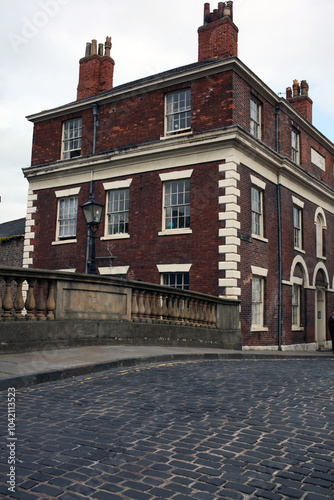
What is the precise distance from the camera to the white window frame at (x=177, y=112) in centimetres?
1905

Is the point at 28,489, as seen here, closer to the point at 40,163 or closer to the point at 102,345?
the point at 102,345

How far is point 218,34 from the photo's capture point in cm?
2009

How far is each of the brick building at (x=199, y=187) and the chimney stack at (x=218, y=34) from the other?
0.18ft

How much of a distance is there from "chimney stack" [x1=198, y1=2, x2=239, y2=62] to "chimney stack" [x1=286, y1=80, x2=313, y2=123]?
6710mm

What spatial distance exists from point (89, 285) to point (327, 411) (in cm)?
661

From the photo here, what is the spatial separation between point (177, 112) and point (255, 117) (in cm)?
324

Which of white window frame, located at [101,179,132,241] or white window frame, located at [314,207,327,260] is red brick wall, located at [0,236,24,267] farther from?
white window frame, located at [314,207,327,260]

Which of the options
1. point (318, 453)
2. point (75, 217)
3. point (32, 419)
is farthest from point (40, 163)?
point (318, 453)

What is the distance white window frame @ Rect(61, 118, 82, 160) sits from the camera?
73.0 ft

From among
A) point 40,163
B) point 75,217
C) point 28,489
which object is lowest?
point 28,489

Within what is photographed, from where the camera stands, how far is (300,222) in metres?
22.7

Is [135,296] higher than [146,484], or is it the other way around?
[135,296]

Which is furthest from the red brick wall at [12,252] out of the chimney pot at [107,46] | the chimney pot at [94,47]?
the chimney pot at [107,46]

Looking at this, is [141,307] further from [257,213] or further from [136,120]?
[136,120]
